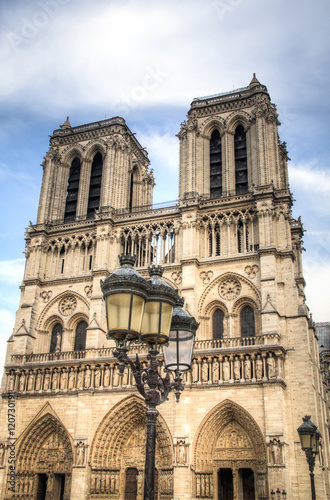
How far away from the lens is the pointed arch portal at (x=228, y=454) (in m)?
22.9

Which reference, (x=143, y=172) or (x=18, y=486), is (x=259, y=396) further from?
(x=143, y=172)

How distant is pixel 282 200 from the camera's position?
27469 mm

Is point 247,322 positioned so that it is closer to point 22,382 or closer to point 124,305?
point 22,382

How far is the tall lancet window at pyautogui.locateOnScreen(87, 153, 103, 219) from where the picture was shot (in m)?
33.9

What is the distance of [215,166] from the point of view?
31406 mm

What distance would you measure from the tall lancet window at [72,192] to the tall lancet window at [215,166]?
9.18 meters

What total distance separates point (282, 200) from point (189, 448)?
1302 cm

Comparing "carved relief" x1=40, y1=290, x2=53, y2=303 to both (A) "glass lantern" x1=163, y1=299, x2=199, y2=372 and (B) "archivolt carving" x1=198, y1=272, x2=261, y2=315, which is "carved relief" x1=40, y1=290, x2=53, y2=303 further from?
(A) "glass lantern" x1=163, y1=299, x2=199, y2=372

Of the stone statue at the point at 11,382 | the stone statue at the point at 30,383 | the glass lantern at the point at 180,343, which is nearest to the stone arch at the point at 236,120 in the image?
the stone statue at the point at 30,383

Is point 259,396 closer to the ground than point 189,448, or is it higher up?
higher up

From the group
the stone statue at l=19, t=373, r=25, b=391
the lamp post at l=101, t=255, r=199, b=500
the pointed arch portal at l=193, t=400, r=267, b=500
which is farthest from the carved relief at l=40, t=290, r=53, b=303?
the lamp post at l=101, t=255, r=199, b=500

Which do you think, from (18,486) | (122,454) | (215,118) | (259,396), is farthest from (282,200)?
(18,486)

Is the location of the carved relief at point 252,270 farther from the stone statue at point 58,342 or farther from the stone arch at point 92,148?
the stone arch at point 92,148

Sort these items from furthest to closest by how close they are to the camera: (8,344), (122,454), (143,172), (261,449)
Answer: (143,172) → (8,344) → (122,454) → (261,449)
